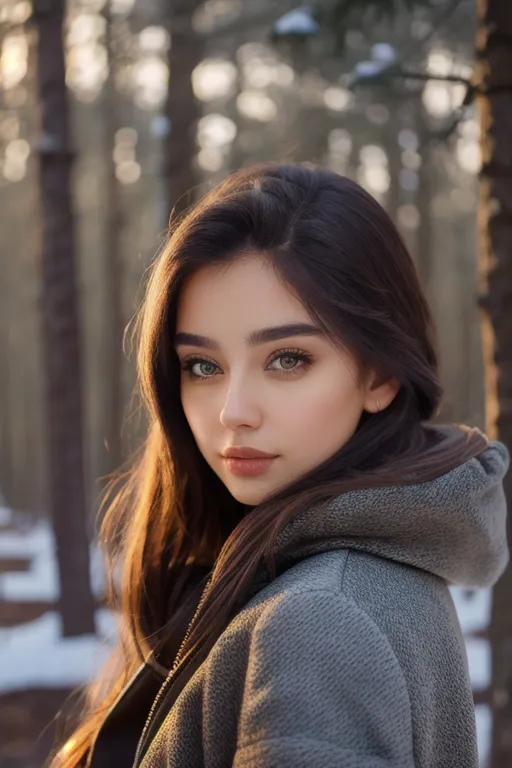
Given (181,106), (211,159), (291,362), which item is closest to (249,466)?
(291,362)

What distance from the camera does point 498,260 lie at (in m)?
3.95

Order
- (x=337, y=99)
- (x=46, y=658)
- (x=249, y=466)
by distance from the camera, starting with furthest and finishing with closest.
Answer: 1. (x=337, y=99)
2. (x=46, y=658)
3. (x=249, y=466)

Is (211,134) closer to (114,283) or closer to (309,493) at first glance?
(114,283)

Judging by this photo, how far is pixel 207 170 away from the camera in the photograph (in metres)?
16.5

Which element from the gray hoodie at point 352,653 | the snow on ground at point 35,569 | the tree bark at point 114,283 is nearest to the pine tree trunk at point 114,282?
the tree bark at point 114,283

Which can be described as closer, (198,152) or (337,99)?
(198,152)

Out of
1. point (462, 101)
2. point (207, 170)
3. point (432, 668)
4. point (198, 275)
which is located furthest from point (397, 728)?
point (207, 170)

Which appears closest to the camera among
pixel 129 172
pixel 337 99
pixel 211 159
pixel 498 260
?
pixel 498 260

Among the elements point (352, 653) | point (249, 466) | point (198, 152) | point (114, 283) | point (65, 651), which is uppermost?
point (198, 152)

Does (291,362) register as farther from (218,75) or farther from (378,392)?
(218,75)

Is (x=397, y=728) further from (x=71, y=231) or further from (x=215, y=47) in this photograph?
(x=215, y=47)

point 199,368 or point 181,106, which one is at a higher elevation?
point 181,106

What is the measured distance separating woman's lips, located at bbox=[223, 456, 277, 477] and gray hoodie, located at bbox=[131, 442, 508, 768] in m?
0.18

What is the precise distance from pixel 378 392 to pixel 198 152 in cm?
707
